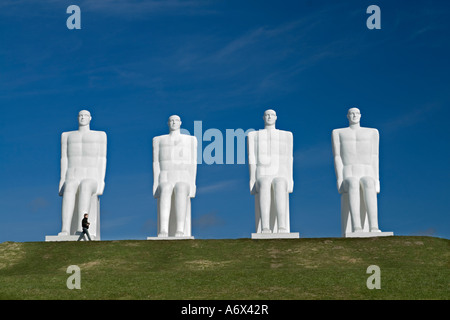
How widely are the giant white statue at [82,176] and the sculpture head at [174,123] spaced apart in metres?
2.39

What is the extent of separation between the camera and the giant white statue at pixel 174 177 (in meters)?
27.2

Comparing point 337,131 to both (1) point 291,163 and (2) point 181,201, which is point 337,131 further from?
(2) point 181,201

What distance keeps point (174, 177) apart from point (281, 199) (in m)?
3.83

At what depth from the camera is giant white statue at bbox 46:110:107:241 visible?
27.4m

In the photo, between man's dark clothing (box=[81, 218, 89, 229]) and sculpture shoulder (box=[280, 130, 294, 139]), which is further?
sculpture shoulder (box=[280, 130, 294, 139])

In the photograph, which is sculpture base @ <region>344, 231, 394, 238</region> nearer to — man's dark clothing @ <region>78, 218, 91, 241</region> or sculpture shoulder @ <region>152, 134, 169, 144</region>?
sculpture shoulder @ <region>152, 134, 169, 144</region>

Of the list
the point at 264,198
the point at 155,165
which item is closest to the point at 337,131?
the point at 264,198

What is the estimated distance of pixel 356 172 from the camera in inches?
1072

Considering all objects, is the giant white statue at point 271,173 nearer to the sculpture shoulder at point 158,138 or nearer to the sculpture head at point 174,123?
the sculpture head at point 174,123

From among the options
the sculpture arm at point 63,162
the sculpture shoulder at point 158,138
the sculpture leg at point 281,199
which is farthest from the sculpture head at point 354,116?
the sculpture arm at point 63,162

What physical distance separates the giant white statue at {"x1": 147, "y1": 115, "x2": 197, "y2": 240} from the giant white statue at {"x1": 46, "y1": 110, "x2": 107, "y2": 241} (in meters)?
1.99

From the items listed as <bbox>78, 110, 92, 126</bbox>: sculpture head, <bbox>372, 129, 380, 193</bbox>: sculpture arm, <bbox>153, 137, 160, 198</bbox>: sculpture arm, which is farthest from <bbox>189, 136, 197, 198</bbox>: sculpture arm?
<bbox>372, 129, 380, 193</bbox>: sculpture arm

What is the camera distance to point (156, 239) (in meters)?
25.8
